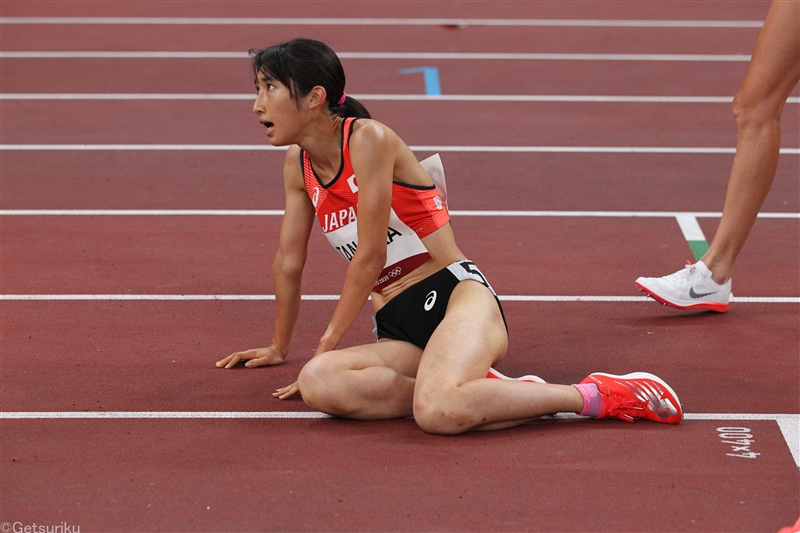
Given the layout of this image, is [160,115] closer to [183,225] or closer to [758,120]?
[183,225]

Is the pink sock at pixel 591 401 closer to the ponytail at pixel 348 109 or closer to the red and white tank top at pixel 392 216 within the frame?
the red and white tank top at pixel 392 216

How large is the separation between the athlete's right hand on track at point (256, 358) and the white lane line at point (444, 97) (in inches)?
211

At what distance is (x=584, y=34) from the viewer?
11859 millimetres

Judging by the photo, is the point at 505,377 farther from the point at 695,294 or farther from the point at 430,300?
the point at 695,294

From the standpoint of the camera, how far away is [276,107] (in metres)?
3.58

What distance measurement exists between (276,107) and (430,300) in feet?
2.95

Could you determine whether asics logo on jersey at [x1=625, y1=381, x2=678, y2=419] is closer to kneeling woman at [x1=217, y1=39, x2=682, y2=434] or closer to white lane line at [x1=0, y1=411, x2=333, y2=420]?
kneeling woman at [x1=217, y1=39, x2=682, y2=434]

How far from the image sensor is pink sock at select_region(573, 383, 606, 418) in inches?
140

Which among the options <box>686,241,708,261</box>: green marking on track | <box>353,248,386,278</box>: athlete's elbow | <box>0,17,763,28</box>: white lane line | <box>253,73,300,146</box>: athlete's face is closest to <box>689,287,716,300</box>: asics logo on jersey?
<box>686,241,708,261</box>: green marking on track

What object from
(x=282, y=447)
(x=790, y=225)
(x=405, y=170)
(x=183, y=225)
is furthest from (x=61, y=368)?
(x=790, y=225)

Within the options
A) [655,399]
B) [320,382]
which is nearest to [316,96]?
[320,382]

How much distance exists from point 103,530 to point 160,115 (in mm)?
6227

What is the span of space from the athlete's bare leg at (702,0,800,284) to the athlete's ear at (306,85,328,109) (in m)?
2.03

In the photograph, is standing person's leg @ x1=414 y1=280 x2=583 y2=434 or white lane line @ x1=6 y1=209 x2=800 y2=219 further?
white lane line @ x1=6 y1=209 x2=800 y2=219
